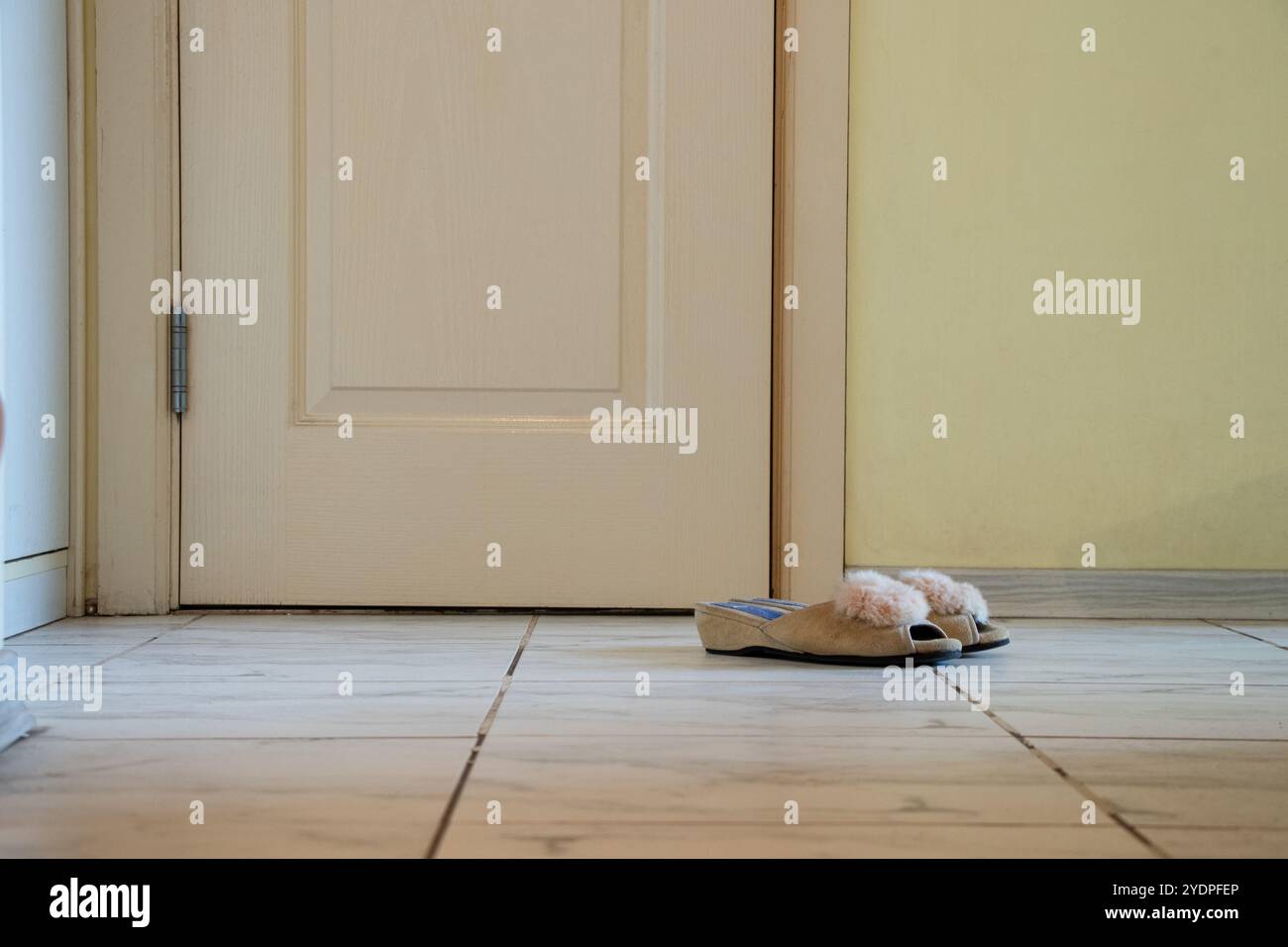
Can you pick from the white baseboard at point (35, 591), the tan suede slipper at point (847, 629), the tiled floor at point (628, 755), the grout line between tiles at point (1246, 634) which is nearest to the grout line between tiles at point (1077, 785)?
the tiled floor at point (628, 755)

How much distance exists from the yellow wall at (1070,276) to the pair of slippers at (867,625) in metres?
0.39

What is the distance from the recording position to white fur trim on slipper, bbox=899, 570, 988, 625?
1528 millimetres

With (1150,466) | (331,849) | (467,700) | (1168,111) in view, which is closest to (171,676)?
(467,700)

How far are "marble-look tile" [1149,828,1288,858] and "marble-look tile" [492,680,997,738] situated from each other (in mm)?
297

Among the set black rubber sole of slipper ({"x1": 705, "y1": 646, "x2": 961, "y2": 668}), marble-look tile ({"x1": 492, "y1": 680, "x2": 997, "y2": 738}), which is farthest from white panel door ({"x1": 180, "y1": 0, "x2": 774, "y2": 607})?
marble-look tile ({"x1": 492, "y1": 680, "x2": 997, "y2": 738})

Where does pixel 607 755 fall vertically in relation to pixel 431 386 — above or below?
below

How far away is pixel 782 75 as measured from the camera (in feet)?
6.23

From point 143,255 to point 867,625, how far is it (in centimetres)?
120

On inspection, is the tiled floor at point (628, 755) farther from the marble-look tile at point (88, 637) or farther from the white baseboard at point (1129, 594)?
the white baseboard at point (1129, 594)

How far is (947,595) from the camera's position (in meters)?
1.53
